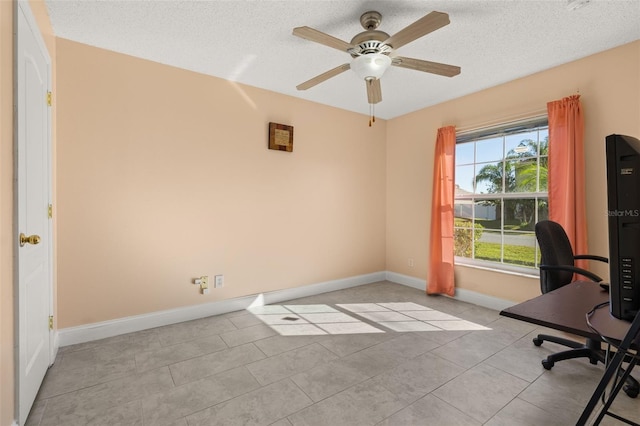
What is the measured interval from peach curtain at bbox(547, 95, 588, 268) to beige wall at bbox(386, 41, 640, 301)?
0.11 m

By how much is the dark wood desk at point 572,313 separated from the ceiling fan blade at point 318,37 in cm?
183

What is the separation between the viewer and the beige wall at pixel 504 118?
270 cm

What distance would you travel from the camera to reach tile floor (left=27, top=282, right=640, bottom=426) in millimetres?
1772

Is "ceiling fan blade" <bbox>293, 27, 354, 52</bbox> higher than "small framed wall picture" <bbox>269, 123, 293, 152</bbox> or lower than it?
higher

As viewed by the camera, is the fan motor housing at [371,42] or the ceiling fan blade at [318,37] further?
the fan motor housing at [371,42]

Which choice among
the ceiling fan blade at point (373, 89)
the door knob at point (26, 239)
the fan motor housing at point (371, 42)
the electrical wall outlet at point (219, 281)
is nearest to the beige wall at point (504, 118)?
the ceiling fan blade at point (373, 89)

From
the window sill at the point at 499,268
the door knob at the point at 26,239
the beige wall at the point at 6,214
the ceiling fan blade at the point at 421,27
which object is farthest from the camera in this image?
the window sill at the point at 499,268

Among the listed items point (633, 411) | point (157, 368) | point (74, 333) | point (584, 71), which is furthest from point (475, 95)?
point (74, 333)

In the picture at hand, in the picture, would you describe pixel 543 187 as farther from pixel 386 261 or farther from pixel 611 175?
pixel 611 175

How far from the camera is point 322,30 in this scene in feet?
8.09

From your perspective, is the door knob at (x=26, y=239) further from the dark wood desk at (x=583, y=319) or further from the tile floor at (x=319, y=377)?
the dark wood desk at (x=583, y=319)

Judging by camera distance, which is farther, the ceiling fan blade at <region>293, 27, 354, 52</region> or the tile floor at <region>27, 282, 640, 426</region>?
the ceiling fan blade at <region>293, 27, 354, 52</region>

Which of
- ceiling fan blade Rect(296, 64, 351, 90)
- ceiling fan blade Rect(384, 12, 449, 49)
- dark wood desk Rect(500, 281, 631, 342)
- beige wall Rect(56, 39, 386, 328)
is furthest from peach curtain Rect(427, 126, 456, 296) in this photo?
dark wood desk Rect(500, 281, 631, 342)

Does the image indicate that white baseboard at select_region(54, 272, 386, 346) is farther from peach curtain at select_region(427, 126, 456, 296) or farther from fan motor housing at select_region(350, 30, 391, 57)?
fan motor housing at select_region(350, 30, 391, 57)
